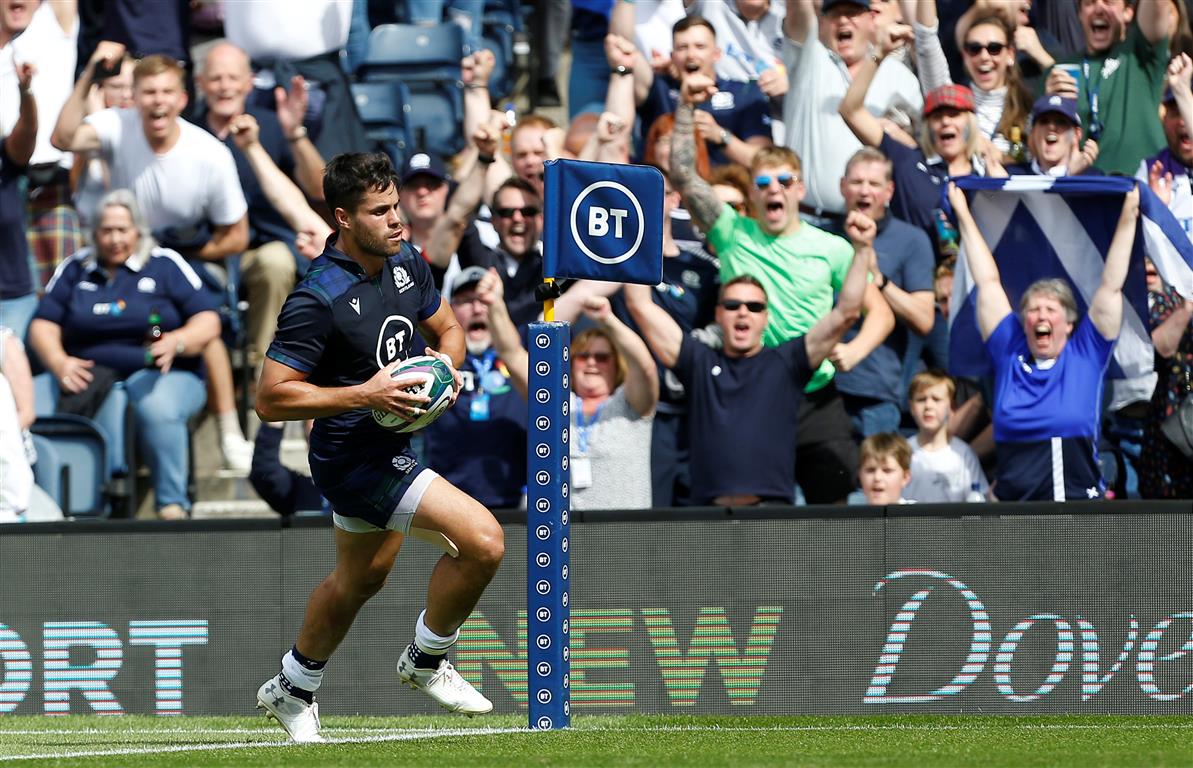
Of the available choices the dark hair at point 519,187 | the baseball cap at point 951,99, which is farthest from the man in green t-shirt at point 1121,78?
the dark hair at point 519,187

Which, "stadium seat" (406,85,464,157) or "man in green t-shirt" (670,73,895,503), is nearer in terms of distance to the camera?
"man in green t-shirt" (670,73,895,503)

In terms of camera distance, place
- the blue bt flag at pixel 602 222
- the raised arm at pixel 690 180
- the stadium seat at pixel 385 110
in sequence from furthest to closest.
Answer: the stadium seat at pixel 385 110
the raised arm at pixel 690 180
the blue bt flag at pixel 602 222

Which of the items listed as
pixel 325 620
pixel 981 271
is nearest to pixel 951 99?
pixel 981 271

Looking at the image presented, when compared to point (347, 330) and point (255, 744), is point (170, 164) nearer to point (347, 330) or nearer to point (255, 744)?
point (347, 330)

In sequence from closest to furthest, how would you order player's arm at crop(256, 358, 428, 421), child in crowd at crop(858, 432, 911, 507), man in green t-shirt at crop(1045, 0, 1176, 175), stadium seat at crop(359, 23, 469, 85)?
player's arm at crop(256, 358, 428, 421)
child in crowd at crop(858, 432, 911, 507)
man in green t-shirt at crop(1045, 0, 1176, 175)
stadium seat at crop(359, 23, 469, 85)

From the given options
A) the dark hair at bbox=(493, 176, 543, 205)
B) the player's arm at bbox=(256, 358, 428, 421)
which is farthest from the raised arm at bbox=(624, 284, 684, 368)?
the player's arm at bbox=(256, 358, 428, 421)

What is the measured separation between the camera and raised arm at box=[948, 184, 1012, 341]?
413 inches

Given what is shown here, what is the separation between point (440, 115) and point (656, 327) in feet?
14.0

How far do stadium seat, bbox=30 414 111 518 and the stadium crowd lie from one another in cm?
11

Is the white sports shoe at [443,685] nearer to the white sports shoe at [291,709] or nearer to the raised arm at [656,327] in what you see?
the white sports shoe at [291,709]

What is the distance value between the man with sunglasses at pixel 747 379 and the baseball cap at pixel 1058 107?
1.69 m

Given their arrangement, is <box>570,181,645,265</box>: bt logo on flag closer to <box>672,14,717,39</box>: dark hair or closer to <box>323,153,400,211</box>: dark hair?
<box>323,153,400,211</box>: dark hair

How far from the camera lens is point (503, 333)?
10602 mm

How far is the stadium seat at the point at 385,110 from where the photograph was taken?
45.2ft
